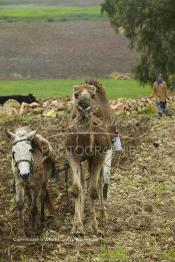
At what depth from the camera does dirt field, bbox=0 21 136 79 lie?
42062 millimetres

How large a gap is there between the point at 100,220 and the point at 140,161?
5.28 m

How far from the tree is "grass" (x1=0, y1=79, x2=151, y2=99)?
2.61 m

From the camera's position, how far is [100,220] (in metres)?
12.2

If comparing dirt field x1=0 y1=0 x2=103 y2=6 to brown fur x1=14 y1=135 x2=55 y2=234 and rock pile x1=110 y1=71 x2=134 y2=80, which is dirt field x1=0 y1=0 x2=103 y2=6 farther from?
brown fur x1=14 y1=135 x2=55 y2=234

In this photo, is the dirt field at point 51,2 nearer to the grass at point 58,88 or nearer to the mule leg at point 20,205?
the grass at point 58,88

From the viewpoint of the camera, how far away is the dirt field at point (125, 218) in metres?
10.2

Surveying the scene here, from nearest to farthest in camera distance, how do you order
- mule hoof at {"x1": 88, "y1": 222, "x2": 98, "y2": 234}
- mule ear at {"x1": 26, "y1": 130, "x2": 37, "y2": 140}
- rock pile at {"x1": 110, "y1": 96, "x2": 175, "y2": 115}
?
mule ear at {"x1": 26, "y1": 130, "x2": 37, "y2": 140} → mule hoof at {"x1": 88, "y1": 222, "x2": 98, "y2": 234} → rock pile at {"x1": 110, "y1": 96, "x2": 175, "y2": 115}

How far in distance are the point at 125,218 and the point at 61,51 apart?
35.9 m

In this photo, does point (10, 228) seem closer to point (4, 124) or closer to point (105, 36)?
point (4, 124)

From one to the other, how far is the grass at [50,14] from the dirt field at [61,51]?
296 cm

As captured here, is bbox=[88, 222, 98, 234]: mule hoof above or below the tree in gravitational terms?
below

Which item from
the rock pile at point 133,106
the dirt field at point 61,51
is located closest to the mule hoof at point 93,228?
the rock pile at point 133,106

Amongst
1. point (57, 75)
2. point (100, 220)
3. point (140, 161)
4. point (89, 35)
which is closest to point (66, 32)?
point (89, 35)

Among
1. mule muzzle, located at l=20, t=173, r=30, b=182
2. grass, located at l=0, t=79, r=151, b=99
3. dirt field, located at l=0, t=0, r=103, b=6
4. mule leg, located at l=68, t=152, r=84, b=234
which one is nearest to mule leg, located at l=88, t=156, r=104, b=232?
mule leg, located at l=68, t=152, r=84, b=234
